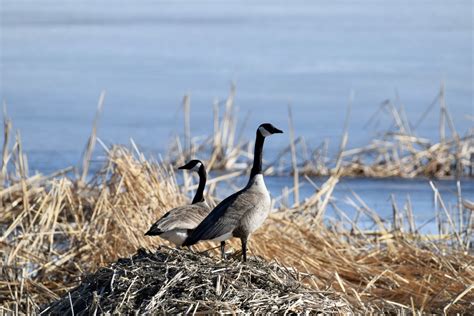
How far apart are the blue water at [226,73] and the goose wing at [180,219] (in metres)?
4.90

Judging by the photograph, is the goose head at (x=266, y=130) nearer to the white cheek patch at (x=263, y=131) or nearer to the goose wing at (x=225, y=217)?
the white cheek patch at (x=263, y=131)

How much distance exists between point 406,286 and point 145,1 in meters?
43.8

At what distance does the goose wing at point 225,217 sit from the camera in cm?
634

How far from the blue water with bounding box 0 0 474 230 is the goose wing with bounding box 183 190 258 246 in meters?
5.26

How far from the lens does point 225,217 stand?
634 cm

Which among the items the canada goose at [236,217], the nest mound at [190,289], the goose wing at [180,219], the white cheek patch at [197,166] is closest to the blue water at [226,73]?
the white cheek patch at [197,166]

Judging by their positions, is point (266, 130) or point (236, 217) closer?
point (236, 217)

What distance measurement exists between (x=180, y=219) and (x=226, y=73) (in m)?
14.5

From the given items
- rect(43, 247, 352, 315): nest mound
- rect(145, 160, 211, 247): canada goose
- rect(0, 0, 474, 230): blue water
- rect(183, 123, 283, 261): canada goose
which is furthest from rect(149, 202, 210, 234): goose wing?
rect(0, 0, 474, 230): blue water

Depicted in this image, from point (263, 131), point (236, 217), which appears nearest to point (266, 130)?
point (263, 131)

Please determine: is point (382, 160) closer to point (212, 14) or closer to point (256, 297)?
point (256, 297)

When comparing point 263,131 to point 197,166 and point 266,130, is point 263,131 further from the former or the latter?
point 197,166

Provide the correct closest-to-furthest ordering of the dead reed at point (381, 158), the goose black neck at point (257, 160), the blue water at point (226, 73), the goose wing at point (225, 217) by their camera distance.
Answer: the goose wing at point (225, 217) → the goose black neck at point (257, 160) → the dead reed at point (381, 158) → the blue water at point (226, 73)

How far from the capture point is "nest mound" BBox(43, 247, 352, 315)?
218 inches
